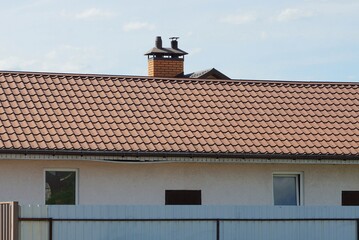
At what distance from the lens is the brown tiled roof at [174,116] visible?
2088 cm

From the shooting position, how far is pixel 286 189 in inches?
885

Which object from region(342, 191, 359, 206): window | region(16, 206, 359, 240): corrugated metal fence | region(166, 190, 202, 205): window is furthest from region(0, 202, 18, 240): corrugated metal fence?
region(342, 191, 359, 206): window

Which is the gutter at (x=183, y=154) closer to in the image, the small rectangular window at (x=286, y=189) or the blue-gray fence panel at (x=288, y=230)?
the small rectangular window at (x=286, y=189)

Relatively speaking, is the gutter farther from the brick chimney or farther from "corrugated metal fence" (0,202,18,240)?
the brick chimney

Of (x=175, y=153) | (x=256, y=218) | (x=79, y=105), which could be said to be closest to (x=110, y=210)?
(x=256, y=218)

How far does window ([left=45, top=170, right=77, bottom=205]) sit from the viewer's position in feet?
68.3

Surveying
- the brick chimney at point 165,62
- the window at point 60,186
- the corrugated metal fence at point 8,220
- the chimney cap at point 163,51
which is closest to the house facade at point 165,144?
the window at point 60,186

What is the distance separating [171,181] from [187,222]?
386 cm

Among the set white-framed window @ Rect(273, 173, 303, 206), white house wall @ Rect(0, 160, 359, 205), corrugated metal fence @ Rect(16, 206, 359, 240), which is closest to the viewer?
corrugated metal fence @ Rect(16, 206, 359, 240)

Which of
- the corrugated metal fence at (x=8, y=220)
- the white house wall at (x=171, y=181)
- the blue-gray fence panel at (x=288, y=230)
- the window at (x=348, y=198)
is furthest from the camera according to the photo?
the window at (x=348, y=198)

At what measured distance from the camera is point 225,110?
2336 centimetres

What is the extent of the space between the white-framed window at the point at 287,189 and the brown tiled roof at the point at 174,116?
2.56ft

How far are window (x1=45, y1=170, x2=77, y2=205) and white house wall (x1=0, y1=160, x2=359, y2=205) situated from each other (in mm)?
162

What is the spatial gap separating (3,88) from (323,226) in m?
7.71
